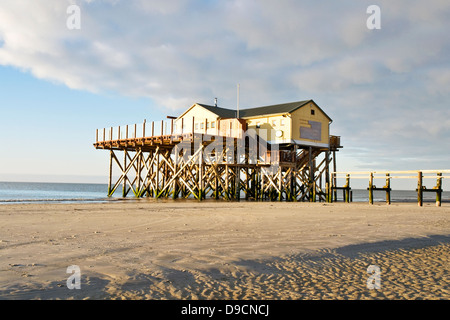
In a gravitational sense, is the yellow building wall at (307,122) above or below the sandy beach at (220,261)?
above

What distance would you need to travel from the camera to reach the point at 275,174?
35.1 m

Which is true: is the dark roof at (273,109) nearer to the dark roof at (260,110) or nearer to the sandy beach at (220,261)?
the dark roof at (260,110)

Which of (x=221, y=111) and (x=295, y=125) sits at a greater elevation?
(x=221, y=111)

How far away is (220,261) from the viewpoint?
6688 millimetres

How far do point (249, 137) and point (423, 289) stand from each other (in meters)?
29.0

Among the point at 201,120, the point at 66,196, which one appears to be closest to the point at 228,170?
the point at 201,120

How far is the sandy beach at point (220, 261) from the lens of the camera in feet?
16.4

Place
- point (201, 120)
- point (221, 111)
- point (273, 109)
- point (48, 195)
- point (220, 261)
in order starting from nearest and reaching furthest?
point (220, 261) < point (273, 109) < point (201, 120) < point (221, 111) < point (48, 195)

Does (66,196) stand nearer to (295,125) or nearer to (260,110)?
(260,110)

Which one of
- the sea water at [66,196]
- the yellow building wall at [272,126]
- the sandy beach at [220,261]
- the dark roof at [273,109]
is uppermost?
the dark roof at [273,109]

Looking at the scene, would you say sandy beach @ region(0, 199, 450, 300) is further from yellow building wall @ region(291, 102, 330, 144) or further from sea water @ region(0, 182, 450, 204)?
yellow building wall @ region(291, 102, 330, 144)

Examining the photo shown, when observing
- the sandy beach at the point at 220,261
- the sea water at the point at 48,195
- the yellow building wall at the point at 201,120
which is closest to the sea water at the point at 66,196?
the sea water at the point at 48,195

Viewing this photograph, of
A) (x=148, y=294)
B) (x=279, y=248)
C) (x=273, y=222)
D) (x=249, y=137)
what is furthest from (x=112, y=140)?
(x=148, y=294)

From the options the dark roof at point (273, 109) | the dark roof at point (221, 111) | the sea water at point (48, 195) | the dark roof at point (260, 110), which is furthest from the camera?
the dark roof at point (221, 111)
